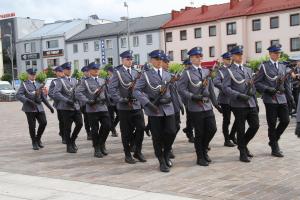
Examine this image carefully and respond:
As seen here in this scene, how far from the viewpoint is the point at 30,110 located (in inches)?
427

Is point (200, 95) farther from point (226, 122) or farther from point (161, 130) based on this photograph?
point (226, 122)

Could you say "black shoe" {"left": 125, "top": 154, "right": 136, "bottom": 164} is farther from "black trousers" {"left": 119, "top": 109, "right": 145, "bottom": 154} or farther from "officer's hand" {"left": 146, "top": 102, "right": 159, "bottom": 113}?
"officer's hand" {"left": 146, "top": 102, "right": 159, "bottom": 113}

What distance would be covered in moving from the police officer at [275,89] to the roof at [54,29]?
6587cm

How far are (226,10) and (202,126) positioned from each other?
166ft

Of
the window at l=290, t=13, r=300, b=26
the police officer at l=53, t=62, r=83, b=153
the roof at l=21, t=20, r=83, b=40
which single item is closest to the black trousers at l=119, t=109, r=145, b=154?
the police officer at l=53, t=62, r=83, b=153

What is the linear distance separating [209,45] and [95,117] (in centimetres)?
4897

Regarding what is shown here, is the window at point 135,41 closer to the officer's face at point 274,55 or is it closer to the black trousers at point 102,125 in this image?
the black trousers at point 102,125

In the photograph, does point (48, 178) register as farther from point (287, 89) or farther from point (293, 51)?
point (293, 51)

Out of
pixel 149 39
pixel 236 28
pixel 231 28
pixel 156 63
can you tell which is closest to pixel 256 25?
pixel 236 28

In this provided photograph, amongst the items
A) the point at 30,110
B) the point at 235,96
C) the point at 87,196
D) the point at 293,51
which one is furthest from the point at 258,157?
the point at 293,51

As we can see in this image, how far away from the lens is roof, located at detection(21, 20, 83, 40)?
242 feet

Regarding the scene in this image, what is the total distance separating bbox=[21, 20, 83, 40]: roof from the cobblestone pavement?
209 feet

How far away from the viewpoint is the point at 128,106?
8.68m

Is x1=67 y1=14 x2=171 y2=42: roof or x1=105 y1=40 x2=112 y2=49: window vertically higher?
x1=67 y1=14 x2=171 y2=42: roof
